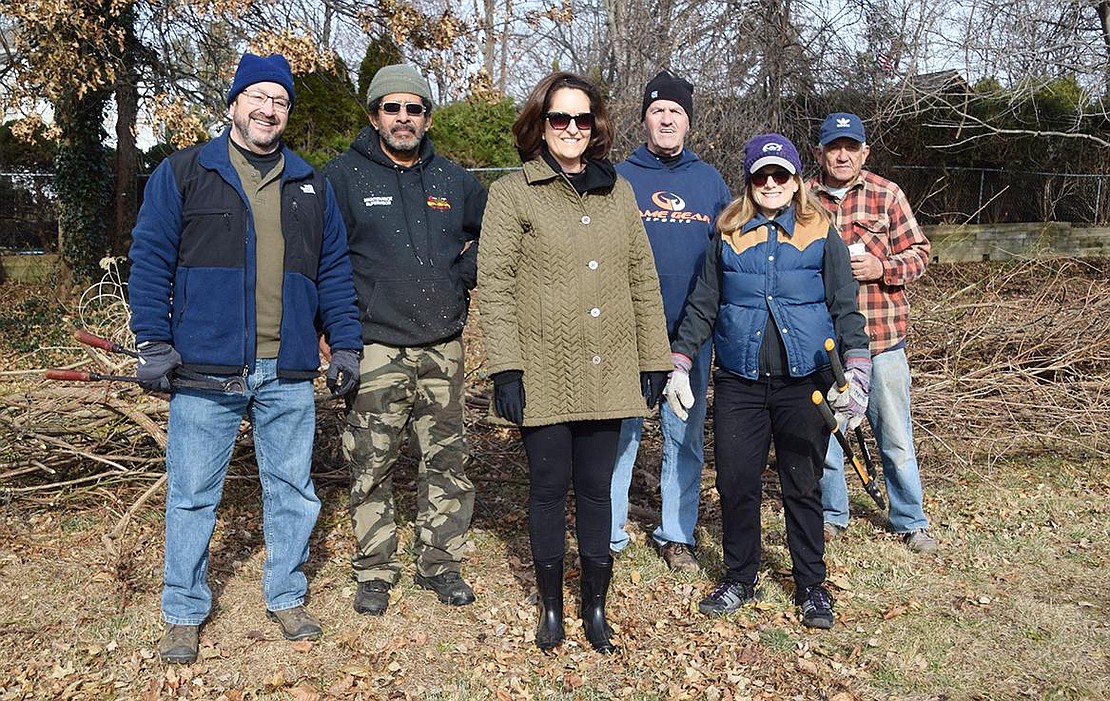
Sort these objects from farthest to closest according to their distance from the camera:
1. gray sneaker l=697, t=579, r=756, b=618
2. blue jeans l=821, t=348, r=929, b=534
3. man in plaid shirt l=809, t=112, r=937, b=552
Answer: blue jeans l=821, t=348, r=929, b=534 < man in plaid shirt l=809, t=112, r=937, b=552 < gray sneaker l=697, t=579, r=756, b=618

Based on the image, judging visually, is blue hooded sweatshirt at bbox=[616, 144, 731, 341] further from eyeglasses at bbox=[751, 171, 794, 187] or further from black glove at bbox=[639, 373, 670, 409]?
black glove at bbox=[639, 373, 670, 409]

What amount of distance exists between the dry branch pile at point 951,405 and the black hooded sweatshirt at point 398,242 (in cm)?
148

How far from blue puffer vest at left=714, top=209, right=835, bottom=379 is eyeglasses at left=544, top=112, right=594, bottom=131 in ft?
2.62

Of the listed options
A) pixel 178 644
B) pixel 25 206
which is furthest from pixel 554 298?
pixel 25 206

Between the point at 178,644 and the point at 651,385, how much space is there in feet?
6.73

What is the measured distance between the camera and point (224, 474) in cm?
359

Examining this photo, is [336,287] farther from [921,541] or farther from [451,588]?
[921,541]

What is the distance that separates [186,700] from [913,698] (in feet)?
8.57

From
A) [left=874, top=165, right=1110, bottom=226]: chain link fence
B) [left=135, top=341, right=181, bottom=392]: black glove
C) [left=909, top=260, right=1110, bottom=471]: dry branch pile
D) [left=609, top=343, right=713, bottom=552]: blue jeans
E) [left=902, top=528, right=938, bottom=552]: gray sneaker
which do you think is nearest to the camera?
[left=135, top=341, right=181, bottom=392]: black glove

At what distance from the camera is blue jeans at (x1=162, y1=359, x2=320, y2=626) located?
343cm

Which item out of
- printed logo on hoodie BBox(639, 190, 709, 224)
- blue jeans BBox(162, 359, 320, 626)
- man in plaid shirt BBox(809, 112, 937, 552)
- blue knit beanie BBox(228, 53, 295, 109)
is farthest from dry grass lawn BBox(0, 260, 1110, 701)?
blue knit beanie BBox(228, 53, 295, 109)

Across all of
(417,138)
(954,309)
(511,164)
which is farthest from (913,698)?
(511,164)

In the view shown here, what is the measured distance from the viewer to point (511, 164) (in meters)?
17.6

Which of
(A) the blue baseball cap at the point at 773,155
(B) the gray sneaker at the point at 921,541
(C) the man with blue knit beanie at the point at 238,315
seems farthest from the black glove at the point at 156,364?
(B) the gray sneaker at the point at 921,541
